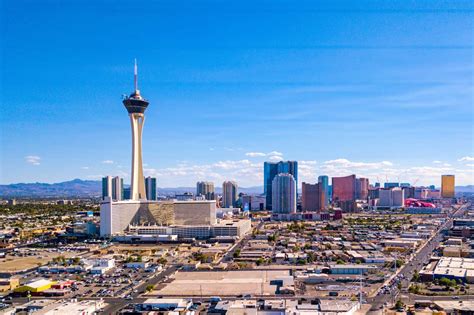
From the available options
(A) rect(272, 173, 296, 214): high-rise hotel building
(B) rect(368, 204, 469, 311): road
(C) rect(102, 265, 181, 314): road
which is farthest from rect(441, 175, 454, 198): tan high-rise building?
(C) rect(102, 265, 181, 314): road

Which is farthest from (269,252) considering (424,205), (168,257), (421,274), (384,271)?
(424,205)

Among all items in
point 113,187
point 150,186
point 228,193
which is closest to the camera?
point 228,193

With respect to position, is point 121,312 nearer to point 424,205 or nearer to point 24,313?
point 24,313

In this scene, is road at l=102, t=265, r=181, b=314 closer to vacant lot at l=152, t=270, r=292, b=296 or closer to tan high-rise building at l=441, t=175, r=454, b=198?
vacant lot at l=152, t=270, r=292, b=296

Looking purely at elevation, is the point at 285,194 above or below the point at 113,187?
below

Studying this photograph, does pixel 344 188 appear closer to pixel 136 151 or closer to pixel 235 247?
pixel 136 151

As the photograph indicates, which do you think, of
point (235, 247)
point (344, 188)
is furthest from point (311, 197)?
point (235, 247)
